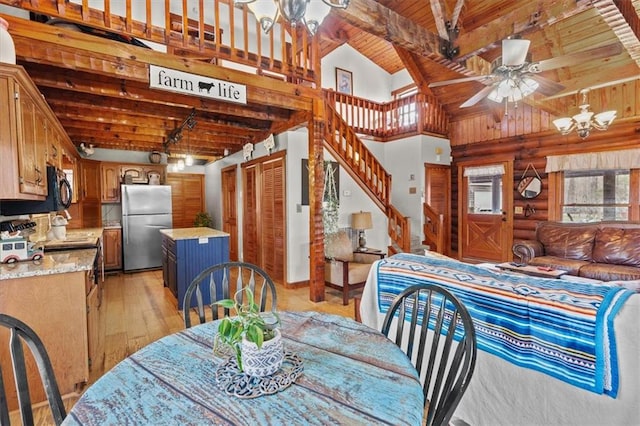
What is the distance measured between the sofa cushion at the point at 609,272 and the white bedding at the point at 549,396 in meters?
3.20

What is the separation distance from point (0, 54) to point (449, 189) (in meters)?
7.06

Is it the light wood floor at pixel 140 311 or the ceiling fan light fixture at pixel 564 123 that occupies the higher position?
the ceiling fan light fixture at pixel 564 123

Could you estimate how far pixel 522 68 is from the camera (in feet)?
9.65

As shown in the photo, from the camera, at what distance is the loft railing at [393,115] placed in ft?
20.5

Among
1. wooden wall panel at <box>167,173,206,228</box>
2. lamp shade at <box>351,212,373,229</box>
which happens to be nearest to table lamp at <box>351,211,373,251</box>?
lamp shade at <box>351,212,373,229</box>

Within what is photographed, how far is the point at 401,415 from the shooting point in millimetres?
861

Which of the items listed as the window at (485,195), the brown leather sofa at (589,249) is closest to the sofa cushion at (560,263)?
the brown leather sofa at (589,249)

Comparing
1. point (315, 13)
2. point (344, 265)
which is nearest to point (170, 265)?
point (344, 265)

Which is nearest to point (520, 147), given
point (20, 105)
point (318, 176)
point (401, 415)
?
point (318, 176)

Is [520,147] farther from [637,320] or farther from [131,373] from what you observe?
[131,373]

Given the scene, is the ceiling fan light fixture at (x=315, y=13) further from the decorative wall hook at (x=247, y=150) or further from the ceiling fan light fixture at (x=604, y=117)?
the ceiling fan light fixture at (x=604, y=117)

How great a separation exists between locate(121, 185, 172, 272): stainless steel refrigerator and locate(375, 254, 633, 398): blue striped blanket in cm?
573

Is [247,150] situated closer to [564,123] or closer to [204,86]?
[204,86]

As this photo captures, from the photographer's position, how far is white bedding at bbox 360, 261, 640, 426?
1.27m
